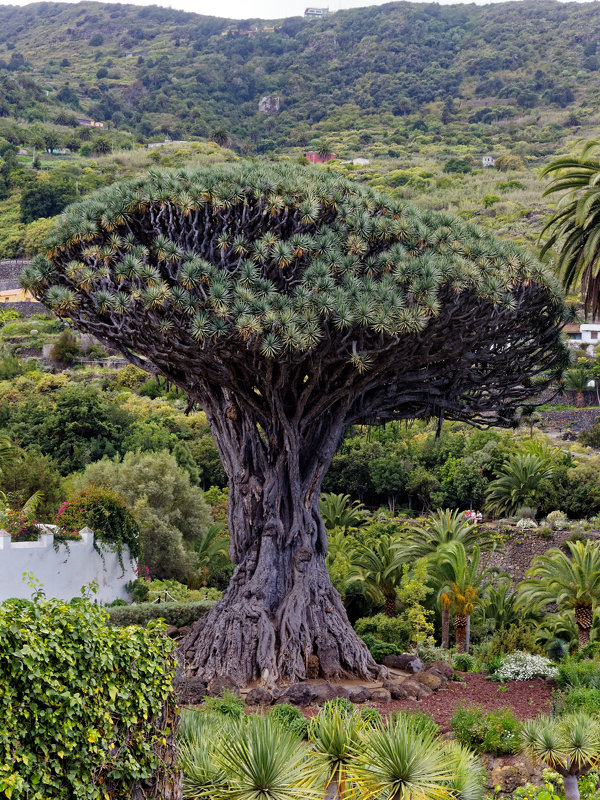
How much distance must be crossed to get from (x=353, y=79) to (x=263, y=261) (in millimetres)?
136752

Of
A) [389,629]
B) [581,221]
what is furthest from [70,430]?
[581,221]

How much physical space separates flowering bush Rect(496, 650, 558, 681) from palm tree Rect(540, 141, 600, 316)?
6803mm

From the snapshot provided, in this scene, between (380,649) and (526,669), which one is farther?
(380,649)

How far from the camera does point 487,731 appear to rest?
1173 cm

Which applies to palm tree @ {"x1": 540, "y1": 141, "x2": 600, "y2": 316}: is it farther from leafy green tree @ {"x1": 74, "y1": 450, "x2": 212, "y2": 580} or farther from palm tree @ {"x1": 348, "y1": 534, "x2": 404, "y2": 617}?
leafy green tree @ {"x1": 74, "y1": 450, "x2": 212, "y2": 580}

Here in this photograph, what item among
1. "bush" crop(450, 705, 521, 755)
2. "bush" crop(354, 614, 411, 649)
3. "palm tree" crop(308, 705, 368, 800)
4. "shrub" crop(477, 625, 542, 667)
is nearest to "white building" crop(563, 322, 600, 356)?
"shrub" crop(477, 625, 542, 667)

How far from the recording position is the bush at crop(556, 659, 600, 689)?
13.9 meters

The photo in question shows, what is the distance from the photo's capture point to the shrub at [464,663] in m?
18.2

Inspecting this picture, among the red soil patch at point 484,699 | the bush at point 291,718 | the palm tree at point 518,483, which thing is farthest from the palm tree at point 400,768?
the palm tree at point 518,483

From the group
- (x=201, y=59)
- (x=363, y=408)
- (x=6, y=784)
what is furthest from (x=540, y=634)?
(x=201, y=59)

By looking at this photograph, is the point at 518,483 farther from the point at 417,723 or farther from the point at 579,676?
the point at 417,723

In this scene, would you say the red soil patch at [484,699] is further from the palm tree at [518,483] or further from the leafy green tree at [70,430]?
the leafy green tree at [70,430]

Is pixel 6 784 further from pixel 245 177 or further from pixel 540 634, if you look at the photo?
pixel 540 634

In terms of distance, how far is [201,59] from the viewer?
157 metres
